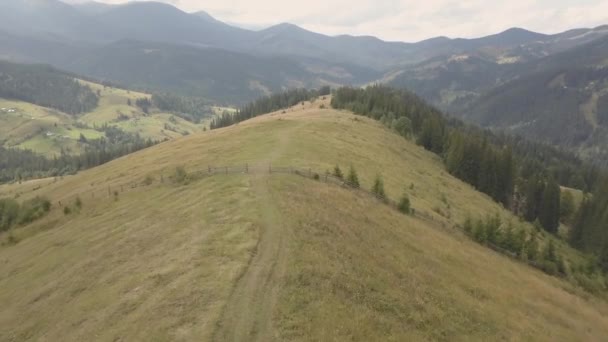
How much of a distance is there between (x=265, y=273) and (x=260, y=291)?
7.50 ft

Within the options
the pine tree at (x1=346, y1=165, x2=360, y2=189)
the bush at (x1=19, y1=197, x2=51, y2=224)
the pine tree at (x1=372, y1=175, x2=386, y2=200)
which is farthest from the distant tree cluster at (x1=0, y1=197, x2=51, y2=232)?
the pine tree at (x1=372, y1=175, x2=386, y2=200)

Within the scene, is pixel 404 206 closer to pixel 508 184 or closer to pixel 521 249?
pixel 521 249

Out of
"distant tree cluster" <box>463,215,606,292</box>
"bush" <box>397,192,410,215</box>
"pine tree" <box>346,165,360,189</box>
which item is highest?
"pine tree" <box>346,165,360,189</box>

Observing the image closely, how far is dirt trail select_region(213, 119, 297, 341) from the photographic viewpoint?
26656 millimetres

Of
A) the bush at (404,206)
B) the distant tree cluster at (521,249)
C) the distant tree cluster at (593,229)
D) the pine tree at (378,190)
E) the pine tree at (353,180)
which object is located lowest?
the distant tree cluster at (593,229)

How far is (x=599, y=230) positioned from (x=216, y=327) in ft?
335

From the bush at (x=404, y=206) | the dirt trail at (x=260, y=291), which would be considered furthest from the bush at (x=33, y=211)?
the bush at (x=404, y=206)

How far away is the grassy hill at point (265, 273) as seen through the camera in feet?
96.1

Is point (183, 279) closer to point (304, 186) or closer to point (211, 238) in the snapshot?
point (211, 238)

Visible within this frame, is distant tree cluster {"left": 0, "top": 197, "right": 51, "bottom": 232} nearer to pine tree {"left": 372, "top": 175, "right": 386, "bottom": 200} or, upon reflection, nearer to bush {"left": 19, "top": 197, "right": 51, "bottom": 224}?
bush {"left": 19, "top": 197, "right": 51, "bottom": 224}

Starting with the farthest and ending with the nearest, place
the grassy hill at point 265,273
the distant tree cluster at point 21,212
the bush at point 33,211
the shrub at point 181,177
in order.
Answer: the distant tree cluster at point 21,212 < the bush at point 33,211 < the shrub at point 181,177 < the grassy hill at point 265,273

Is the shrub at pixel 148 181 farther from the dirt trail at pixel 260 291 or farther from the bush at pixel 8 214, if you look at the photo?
the dirt trail at pixel 260 291

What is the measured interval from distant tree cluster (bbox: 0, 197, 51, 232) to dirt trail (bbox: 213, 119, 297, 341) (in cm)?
5096

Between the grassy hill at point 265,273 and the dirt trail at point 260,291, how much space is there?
103 mm
